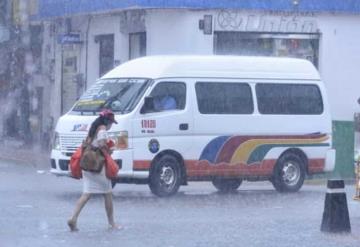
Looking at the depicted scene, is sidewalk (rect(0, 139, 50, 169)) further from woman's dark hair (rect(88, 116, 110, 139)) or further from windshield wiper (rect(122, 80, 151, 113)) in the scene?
woman's dark hair (rect(88, 116, 110, 139))

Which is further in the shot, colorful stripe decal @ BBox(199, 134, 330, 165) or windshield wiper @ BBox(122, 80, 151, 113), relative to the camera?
colorful stripe decal @ BBox(199, 134, 330, 165)

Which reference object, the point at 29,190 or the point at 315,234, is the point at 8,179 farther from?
the point at 315,234

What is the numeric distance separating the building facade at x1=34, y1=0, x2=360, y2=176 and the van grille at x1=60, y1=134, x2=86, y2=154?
10.1 meters

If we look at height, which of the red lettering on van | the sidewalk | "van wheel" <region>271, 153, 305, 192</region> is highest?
the red lettering on van

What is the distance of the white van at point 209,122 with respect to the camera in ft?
69.0

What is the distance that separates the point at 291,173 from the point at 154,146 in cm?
344

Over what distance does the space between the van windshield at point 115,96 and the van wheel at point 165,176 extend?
3.86 ft

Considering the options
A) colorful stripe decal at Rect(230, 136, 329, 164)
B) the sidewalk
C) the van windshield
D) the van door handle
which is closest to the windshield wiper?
the van windshield

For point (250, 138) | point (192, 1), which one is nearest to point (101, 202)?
point (250, 138)

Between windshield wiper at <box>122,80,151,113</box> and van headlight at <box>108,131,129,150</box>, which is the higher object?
windshield wiper at <box>122,80,151,113</box>

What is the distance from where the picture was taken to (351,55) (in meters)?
33.2

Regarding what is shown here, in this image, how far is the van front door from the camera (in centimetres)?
2091

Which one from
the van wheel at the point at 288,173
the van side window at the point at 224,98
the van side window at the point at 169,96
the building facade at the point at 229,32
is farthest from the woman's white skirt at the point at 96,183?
the building facade at the point at 229,32

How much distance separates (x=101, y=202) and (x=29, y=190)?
253cm
